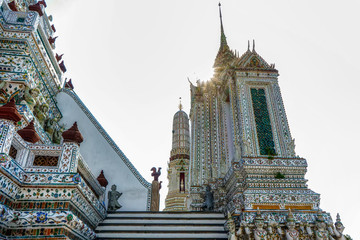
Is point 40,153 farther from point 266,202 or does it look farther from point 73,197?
point 266,202

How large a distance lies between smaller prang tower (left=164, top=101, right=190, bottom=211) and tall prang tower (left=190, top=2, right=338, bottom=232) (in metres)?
7.11

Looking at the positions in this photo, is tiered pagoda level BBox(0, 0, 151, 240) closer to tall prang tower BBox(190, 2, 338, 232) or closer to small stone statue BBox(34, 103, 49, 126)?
small stone statue BBox(34, 103, 49, 126)

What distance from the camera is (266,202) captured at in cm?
592

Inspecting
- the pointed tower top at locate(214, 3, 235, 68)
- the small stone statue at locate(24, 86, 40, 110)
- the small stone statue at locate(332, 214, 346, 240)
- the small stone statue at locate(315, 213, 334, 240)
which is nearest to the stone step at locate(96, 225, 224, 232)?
the small stone statue at locate(315, 213, 334, 240)

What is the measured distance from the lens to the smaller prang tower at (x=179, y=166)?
18516 millimetres

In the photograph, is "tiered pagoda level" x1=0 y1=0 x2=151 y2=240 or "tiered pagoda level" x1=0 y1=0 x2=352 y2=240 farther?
"tiered pagoda level" x1=0 y1=0 x2=352 y2=240

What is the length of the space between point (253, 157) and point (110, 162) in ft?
11.4

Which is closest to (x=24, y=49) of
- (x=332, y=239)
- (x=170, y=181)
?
(x=332, y=239)

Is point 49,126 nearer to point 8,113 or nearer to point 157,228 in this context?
point 8,113

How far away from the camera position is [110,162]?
6.74 metres

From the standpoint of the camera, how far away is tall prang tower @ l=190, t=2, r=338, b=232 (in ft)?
19.5

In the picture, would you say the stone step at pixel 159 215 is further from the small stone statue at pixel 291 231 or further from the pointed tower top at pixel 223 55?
the pointed tower top at pixel 223 55

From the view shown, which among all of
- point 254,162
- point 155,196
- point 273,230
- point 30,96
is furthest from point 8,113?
point 254,162

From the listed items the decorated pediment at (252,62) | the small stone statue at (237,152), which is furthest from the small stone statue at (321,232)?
the decorated pediment at (252,62)
